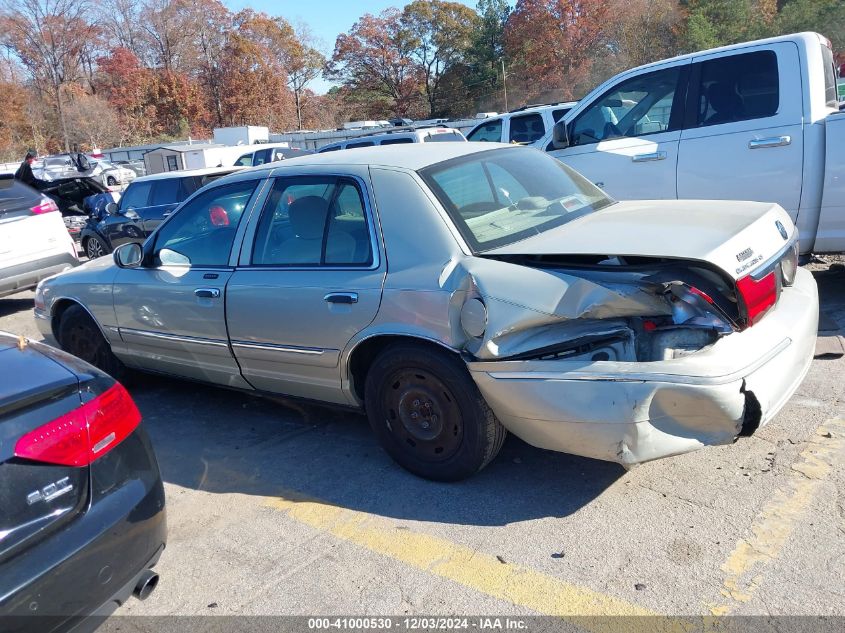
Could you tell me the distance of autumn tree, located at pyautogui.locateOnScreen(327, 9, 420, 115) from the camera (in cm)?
5772

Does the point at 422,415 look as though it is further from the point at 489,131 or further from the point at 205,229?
the point at 489,131

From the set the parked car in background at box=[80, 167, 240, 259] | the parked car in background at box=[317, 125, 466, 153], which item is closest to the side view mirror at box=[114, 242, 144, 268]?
the parked car in background at box=[80, 167, 240, 259]

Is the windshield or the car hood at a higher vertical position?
the windshield

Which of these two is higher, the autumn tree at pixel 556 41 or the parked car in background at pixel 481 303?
the autumn tree at pixel 556 41

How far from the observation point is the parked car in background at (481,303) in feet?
9.73

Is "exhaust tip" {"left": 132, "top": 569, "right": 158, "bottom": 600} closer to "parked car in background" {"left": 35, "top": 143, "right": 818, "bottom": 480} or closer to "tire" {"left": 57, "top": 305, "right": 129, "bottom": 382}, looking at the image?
"parked car in background" {"left": 35, "top": 143, "right": 818, "bottom": 480}

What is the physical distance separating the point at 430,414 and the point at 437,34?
58.4m

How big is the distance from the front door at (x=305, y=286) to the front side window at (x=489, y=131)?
31.9 ft

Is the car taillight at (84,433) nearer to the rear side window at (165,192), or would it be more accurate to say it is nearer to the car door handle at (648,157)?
the car door handle at (648,157)

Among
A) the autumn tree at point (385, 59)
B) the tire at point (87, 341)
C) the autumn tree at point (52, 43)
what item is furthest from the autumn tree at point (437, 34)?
the tire at point (87, 341)

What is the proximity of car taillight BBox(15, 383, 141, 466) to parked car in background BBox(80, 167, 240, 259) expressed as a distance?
7865 mm

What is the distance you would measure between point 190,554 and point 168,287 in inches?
72.5

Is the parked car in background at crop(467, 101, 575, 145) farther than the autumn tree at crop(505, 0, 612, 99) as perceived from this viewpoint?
→ No

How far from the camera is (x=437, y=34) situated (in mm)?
57031
